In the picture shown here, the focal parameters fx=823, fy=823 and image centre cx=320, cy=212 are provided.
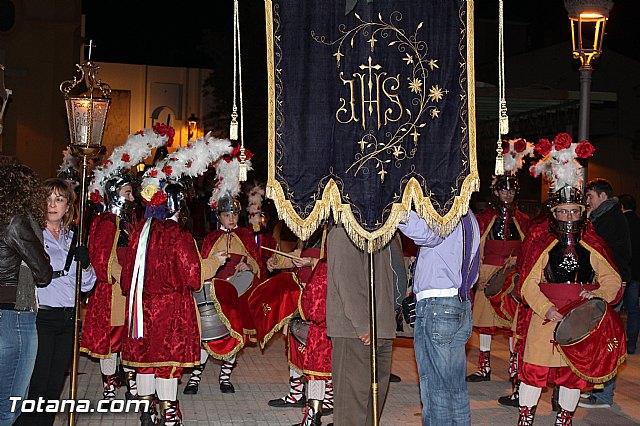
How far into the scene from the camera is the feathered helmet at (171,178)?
23.4 ft

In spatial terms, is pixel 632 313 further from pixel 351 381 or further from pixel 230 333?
pixel 351 381

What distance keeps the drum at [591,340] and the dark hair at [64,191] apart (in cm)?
400

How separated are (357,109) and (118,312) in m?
4.23

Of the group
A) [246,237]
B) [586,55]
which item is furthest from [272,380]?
[586,55]

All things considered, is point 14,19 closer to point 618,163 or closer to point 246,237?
point 246,237

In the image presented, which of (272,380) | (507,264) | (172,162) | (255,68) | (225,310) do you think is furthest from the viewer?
(255,68)

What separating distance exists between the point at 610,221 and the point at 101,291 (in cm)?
589

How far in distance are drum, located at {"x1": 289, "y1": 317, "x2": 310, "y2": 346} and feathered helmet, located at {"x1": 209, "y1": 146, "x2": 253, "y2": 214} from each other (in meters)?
1.90

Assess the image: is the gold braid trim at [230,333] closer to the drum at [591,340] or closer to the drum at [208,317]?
the drum at [208,317]

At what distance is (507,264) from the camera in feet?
30.0

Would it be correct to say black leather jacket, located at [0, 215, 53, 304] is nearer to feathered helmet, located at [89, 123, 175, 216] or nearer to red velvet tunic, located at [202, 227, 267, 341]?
feathered helmet, located at [89, 123, 175, 216]

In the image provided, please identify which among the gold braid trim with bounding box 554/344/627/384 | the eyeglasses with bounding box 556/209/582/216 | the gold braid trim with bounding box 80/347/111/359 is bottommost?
the gold braid trim with bounding box 80/347/111/359

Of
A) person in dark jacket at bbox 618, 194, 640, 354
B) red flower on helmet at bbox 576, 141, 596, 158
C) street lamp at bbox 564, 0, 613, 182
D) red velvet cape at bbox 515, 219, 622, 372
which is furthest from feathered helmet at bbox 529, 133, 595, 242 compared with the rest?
person in dark jacket at bbox 618, 194, 640, 354

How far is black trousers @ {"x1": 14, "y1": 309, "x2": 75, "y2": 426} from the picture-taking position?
5.89 meters
